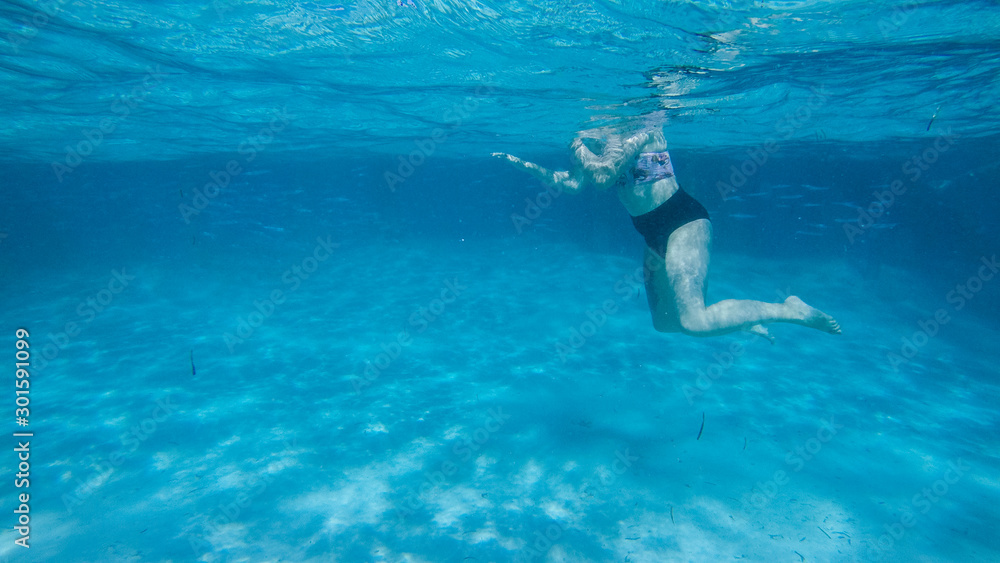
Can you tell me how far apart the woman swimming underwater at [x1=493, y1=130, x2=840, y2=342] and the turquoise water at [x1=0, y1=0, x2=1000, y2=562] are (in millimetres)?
2547

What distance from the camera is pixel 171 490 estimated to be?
612 centimetres

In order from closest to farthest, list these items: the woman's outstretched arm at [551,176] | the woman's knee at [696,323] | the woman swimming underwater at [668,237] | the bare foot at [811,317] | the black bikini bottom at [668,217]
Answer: the woman's knee at [696,323] < the woman swimming underwater at [668,237] < the bare foot at [811,317] < the black bikini bottom at [668,217] < the woman's outstretched arm at [551,176]

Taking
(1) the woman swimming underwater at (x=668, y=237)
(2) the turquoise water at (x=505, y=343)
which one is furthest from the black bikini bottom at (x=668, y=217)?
(2) the turquoise water at (x=505, y=343)

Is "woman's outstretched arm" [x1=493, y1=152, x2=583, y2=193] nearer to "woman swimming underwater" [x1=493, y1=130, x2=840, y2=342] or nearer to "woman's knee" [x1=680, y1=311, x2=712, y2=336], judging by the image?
"woman swimming underwater" [x1=493, y1=130, x2=840, y2=342]

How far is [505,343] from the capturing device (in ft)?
38.8

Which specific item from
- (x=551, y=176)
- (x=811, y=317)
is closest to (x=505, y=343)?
(x=551, y=176)

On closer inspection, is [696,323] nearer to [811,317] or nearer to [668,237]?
[668,237]

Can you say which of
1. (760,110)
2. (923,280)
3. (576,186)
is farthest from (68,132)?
(923,280)

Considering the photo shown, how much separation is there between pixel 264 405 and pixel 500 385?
4.83 m

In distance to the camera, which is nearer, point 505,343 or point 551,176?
point 551,176

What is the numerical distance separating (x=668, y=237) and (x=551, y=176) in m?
1.80

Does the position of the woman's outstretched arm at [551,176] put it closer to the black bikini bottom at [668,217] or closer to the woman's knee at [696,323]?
the black bikini bottom at [668,217]

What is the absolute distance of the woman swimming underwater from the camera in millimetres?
5305

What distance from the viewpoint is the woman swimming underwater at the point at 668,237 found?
17.4 feet
